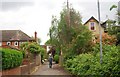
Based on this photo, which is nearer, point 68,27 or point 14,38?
point 68,27

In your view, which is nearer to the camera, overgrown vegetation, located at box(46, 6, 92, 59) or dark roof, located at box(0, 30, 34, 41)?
overgrown vegetation, located at box(46, 6, 92, 59)

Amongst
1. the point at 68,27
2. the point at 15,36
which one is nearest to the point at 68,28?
the point at 68,27

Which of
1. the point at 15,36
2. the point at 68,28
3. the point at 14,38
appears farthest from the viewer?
the point at 15,36

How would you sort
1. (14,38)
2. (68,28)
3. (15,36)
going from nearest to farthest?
(68,28)
(14,38)
(15,36)

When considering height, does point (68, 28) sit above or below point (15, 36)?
below

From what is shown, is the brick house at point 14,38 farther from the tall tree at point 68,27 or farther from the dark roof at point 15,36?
the tall tree at point 68,27

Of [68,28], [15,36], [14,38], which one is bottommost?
[68,28]

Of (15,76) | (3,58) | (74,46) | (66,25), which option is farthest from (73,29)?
(3,58)

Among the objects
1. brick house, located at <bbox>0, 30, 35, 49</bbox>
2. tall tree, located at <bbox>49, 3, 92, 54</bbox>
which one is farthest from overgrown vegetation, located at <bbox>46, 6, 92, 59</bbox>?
brick house, located at <bbox>0, 30, 35, 49</bbox>

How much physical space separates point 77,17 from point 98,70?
26.2 meters

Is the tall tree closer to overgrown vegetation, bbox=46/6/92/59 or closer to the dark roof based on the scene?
overgrown vegetation, bbox=46/6/92/59

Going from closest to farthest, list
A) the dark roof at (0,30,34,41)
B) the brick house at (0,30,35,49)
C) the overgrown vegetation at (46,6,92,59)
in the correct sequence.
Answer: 1. the overgrown vegetation at (46,6,92,59)
2. the brick house at (0,30,35,49)
3. the dark roof at (0,30,34,41)

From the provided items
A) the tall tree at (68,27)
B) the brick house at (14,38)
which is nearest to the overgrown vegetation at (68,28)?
the tall tree at (68,27)

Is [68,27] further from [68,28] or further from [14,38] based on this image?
[14,38]
